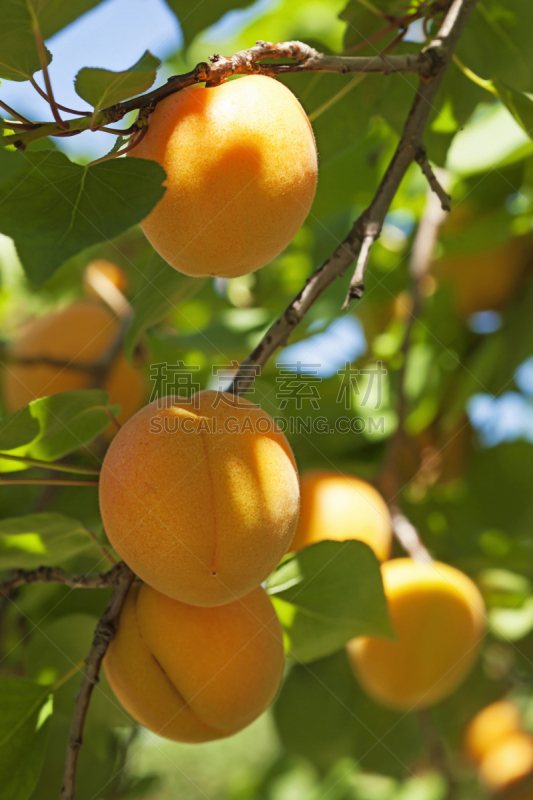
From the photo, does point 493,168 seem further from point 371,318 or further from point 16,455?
point 16,455

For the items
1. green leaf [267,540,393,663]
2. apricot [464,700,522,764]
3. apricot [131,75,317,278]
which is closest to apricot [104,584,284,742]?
green leaf [267,540,393,663]

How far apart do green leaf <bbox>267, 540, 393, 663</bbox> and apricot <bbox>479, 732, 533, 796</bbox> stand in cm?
98

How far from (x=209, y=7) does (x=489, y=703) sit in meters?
1.45

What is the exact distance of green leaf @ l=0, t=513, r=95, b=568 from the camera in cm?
71

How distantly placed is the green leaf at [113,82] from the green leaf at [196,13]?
0.32m

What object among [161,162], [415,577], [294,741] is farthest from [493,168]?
[294,741]

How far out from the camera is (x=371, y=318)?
1503mm

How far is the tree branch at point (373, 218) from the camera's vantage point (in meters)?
0.64

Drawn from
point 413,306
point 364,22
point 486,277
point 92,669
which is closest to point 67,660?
point 92,669

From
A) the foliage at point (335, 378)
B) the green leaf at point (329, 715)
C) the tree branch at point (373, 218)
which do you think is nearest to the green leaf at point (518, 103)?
the foliage at point (335, 378)

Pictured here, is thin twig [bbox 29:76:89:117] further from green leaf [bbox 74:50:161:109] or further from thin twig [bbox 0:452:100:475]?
thin twig [bbox 0:452:100:475]

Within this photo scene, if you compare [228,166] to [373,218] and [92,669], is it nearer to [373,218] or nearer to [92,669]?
[373,218]

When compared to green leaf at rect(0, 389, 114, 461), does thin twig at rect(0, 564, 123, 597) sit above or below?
below

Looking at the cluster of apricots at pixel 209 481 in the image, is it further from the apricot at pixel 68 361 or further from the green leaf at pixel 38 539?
the apricot at pixel 68 361
